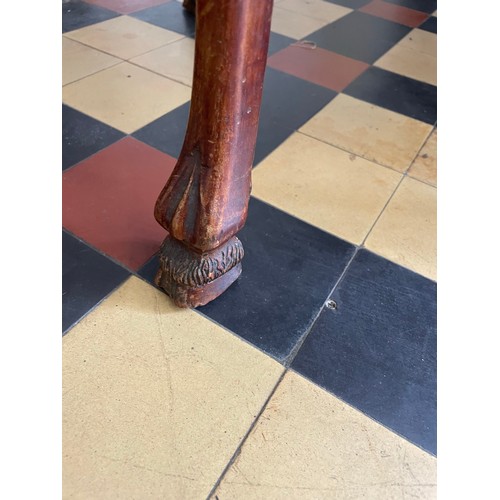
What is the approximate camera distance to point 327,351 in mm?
681

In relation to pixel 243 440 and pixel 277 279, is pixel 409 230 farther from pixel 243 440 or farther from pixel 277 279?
pixel 243 440

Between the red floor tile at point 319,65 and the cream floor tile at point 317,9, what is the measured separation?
39 centimetres

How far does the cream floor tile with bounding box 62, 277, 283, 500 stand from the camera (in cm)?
52

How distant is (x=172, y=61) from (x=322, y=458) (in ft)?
4.02

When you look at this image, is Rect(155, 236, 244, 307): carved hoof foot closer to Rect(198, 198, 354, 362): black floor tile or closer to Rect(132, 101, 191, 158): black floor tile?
Rect(198, 198, 354, 362): black floor tile

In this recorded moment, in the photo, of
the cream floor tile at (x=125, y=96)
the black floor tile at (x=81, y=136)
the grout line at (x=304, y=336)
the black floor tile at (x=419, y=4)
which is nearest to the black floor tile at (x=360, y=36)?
the black floor tile at (x=419, y=4)

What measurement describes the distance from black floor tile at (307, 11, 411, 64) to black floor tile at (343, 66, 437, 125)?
0.13 metres

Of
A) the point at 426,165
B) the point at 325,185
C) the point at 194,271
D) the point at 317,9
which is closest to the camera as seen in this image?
the point at 194,271

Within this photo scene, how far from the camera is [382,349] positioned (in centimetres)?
70

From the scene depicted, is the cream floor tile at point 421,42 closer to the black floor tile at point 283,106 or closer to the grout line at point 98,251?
the black floor tile at point 283,106

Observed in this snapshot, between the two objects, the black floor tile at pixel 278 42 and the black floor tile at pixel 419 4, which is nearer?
the black floor tile at pixel 278 42

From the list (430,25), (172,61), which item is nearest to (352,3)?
(430,25)

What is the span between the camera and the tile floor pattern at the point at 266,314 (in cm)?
55

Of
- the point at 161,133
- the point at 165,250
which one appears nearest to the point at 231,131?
the point at 165,250
